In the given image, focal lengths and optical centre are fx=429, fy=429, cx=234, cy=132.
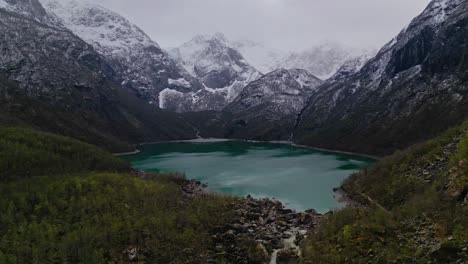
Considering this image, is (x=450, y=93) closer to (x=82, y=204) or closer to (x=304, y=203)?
(x=304, y=203)

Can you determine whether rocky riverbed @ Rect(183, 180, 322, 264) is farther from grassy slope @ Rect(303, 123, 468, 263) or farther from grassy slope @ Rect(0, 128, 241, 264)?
grassy slope @ Rect(303, 123, 468, 263)

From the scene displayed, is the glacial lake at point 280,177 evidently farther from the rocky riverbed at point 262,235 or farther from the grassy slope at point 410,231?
the grassy slope at point 410,231

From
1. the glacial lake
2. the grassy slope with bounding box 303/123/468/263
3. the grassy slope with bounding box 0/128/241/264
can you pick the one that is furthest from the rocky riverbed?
the glacial lake

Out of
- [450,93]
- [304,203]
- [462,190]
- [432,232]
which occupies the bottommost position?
[304,203]

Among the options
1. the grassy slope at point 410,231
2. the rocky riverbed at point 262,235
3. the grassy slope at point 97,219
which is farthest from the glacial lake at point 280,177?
the grassy slope at point 410,231

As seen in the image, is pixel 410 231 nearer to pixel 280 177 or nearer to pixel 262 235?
pixel 262 235

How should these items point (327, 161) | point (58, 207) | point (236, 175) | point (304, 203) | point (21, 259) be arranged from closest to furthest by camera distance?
1. point (21, 259)
2. point (58, 207)
3. point (304, 203)
4. point (236, 175)
5. point (327, 161)

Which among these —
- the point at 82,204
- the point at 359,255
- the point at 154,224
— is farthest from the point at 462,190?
the point at 82,204
